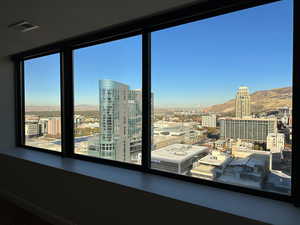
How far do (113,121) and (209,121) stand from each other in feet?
3.81

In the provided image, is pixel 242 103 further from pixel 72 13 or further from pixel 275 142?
pixel 72 13

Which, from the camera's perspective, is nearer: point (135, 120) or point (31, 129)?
point (135, 120)

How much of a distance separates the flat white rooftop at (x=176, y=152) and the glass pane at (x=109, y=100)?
23 cm

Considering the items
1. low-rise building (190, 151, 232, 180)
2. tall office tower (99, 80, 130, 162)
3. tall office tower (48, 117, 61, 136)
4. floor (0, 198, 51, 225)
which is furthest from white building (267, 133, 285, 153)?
tall office tower (48, 117, 61, 136)

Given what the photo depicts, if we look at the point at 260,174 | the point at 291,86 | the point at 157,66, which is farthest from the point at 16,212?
the point at 291,86

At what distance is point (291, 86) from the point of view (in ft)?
5.07

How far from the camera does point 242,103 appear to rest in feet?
5.70

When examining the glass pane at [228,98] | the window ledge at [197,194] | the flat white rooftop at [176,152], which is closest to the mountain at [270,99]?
the glass pane at [228,98]

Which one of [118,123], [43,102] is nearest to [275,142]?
[118,123]

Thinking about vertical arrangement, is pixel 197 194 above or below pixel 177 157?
below

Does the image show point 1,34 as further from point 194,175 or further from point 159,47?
point 194,175

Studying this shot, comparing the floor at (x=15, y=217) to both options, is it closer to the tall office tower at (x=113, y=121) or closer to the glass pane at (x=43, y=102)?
the glass pane at (x=43, y=102)

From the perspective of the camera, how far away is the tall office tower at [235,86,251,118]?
5.63ft

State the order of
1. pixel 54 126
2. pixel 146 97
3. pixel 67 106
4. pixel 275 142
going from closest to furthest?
pixel 275 142, pixel 146 97, pixel 67 106, pixel 54 126
